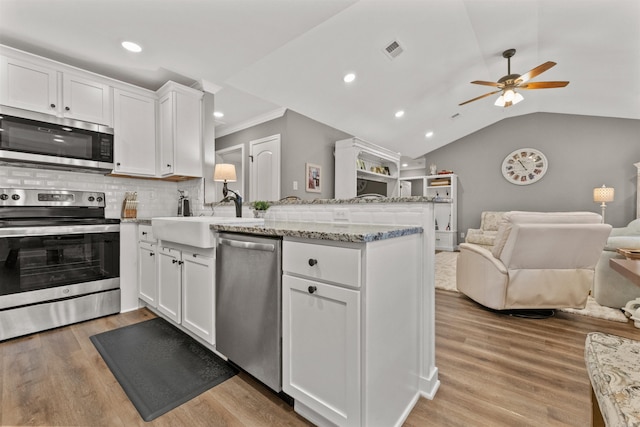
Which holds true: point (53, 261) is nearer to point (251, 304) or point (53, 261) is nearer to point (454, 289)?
point (251, 304)

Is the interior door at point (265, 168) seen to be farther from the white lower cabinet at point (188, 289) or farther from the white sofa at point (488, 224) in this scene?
the white sofa at point (488, 224)

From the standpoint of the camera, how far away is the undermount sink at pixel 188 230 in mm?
1714

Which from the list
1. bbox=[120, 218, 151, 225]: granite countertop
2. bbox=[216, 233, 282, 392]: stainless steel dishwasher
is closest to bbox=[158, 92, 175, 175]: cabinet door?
bbox=[120, 218, 151, 225]: granite countertop

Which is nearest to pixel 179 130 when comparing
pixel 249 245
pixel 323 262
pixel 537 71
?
pixel 249 245

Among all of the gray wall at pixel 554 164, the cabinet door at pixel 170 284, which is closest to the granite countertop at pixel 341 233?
the cabinet door at pixel 170 284

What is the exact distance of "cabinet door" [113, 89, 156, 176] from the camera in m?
2.71

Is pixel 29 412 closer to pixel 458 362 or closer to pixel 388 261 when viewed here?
pixel 388 261

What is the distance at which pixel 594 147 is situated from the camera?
561 centimetres

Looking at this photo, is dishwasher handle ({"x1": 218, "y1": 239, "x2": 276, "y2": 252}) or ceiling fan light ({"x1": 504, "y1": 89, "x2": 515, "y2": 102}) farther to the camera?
ceiling fan light ({"x1": 504, "y1": 89, "x2": 515, "y2": 102})

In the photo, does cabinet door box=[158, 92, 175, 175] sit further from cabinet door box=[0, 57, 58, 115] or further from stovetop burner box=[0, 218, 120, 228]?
cabinet door box=[0, 57, 58, 115]

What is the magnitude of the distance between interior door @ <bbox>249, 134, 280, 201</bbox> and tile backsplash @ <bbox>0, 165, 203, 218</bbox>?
44.6 inches

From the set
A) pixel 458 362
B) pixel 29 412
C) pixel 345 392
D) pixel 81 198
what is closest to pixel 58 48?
pixel 81 198

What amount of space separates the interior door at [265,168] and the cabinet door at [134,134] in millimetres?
1478

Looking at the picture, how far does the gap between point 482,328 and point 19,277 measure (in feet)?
12.3
